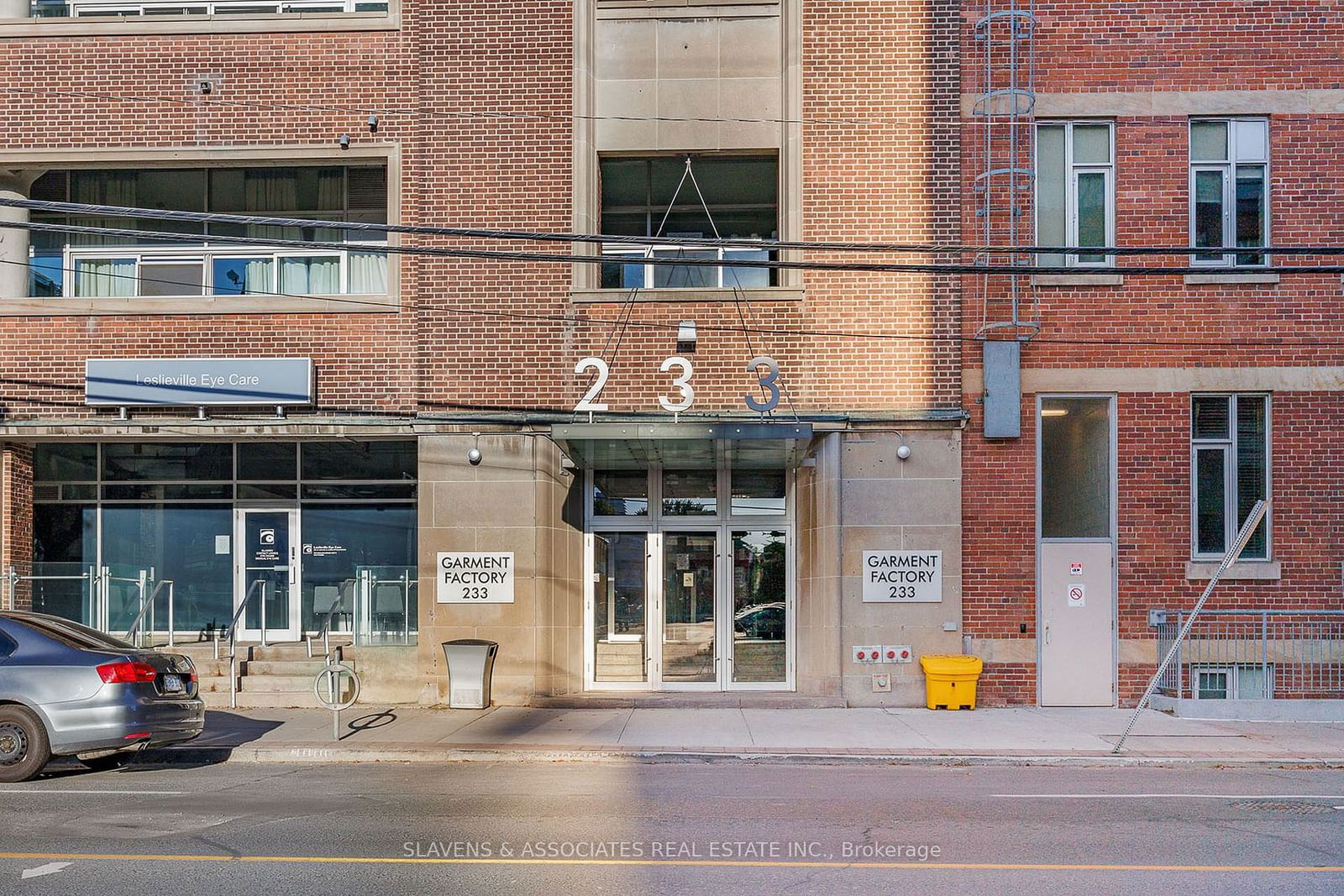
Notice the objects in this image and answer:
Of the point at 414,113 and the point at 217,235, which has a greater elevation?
the point at 414,113

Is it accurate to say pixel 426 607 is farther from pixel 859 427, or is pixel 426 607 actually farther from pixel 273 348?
pixel 859 427

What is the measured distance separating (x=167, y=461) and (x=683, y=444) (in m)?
8.47

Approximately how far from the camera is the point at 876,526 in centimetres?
1652

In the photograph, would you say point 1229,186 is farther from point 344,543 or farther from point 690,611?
point 344,543

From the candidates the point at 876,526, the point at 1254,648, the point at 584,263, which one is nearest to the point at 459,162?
the point at 584,263

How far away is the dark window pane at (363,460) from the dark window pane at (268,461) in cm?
31

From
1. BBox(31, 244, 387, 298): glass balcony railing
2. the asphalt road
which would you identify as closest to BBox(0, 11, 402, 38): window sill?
BBox(31, 244, 387, 298): glass balcony railing

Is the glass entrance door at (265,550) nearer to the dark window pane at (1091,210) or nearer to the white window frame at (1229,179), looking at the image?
the dark window pane at (1091,210)

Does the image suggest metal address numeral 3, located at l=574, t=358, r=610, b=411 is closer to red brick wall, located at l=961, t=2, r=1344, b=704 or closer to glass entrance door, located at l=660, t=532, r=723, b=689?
glass entrance door, located at l=660, t=532, r=723, b=689

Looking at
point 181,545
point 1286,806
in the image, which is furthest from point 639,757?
point 181,545

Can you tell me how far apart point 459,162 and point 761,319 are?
4.86 meters

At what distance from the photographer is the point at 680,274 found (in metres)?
17.2

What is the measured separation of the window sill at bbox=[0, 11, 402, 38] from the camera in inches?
671

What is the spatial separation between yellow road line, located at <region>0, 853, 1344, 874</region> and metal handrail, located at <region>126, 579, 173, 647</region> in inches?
394
